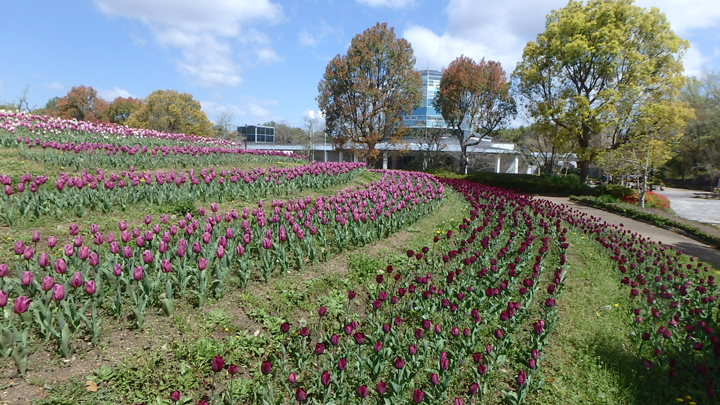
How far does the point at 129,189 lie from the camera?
7.09m

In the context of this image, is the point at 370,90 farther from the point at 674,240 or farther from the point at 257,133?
the point at 257,133

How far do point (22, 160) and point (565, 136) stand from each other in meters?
24.9

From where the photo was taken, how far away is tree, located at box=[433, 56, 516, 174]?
2850 centimetres

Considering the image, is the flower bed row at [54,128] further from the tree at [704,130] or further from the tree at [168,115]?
→ the tree at [704,130]

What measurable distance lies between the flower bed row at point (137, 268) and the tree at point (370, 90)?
850 inches

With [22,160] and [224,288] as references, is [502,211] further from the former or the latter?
[22,160]

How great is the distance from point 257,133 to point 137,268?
3029 inches

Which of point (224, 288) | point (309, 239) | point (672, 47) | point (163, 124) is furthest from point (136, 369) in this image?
point (163, 124)

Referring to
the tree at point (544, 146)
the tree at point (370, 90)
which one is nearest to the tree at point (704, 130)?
the tree at point (544, 146)

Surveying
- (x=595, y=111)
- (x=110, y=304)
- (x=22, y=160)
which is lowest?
(x=110, y=304)

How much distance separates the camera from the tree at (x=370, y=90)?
26328 mm

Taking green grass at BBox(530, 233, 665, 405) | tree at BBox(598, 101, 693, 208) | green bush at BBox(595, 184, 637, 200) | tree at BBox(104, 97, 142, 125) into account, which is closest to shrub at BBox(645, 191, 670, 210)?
tree at BBox(598, 101, 693, 208)

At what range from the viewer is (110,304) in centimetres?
373

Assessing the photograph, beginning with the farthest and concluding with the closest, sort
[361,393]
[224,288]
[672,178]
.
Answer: [672,178]
[224,288]
[361,393]
